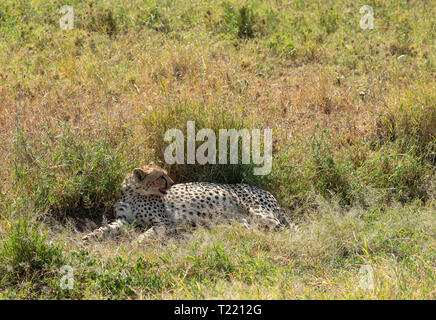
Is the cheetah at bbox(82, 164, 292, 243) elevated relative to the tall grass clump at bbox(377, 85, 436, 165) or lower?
lower

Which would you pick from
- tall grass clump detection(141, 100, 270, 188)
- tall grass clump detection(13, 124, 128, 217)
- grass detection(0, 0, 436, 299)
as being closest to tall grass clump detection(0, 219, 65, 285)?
grass detection(0, 0, 436, 299)

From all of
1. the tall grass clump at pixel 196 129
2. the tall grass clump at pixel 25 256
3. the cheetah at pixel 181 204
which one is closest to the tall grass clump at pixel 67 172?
the cheetah at pixel 181 204

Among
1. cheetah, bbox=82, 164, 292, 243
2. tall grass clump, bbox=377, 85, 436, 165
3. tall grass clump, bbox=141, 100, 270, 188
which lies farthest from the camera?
tall grass clump, bbox=377, 85, 436, 165

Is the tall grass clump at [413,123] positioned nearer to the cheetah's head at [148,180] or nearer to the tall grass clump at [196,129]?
the tall grass clump at [196,129]

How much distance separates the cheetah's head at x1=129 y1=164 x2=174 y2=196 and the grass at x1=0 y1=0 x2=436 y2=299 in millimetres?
284

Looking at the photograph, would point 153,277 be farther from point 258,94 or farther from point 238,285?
point 258,94

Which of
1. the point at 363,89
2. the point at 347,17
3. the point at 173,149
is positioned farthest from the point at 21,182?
the point at 347,17

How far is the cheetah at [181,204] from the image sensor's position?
5.10 m

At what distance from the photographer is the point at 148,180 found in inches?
207

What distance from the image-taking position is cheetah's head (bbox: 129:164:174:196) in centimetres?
524

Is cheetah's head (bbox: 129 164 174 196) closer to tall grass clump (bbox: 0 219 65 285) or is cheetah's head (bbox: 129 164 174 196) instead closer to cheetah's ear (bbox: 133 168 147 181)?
cheetah's ear (bbox: 133 168 147 181)

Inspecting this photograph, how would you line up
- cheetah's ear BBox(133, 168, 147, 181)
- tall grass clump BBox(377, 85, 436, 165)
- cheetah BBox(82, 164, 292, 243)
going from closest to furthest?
cheetah BBox(82, 164, 292, 243), cheetah's ear BBox(133, 168, 147, 181), tall grass clump BBox(377, 85, 436, 165)

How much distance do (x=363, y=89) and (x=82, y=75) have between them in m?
3.53

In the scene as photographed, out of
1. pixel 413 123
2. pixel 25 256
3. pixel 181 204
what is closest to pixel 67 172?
pixel 181 204
